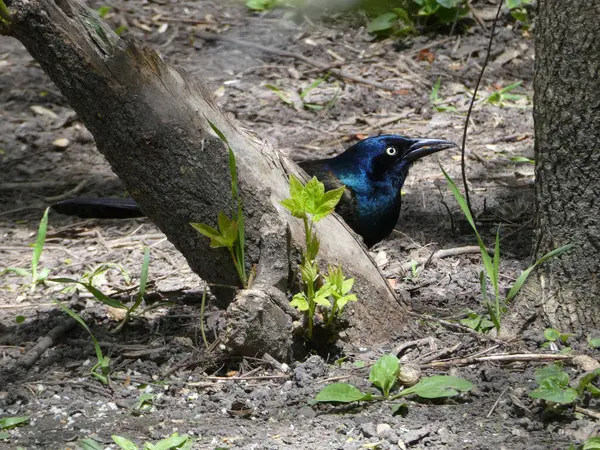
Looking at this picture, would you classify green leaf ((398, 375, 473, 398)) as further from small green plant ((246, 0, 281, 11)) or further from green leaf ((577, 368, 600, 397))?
small green plant ((246, 0, 281, 11))

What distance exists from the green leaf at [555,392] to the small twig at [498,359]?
0.71ft

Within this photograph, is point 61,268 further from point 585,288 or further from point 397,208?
point 585,288

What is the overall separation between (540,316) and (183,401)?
122cm

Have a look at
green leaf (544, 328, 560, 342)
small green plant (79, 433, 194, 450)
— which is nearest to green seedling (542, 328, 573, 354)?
green leaf (544, 328, 560, 342)

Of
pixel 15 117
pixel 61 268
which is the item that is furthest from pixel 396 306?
pixel 15 117

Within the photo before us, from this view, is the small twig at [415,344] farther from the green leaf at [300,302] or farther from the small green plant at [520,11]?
the small green plant at [520,11]

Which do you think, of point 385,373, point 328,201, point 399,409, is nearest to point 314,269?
point 328,201

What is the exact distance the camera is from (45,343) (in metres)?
3.29

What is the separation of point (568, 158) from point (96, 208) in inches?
90.4

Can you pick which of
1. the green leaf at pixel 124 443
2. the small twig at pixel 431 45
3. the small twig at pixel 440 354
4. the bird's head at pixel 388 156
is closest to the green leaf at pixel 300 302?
the small twig at pixel 440 354

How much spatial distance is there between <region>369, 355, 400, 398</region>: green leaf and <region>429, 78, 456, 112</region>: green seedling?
3568 mm

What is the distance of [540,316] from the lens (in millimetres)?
2955

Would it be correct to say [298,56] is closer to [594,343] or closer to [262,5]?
[262,5]

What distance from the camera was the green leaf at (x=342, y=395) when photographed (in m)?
2.59
